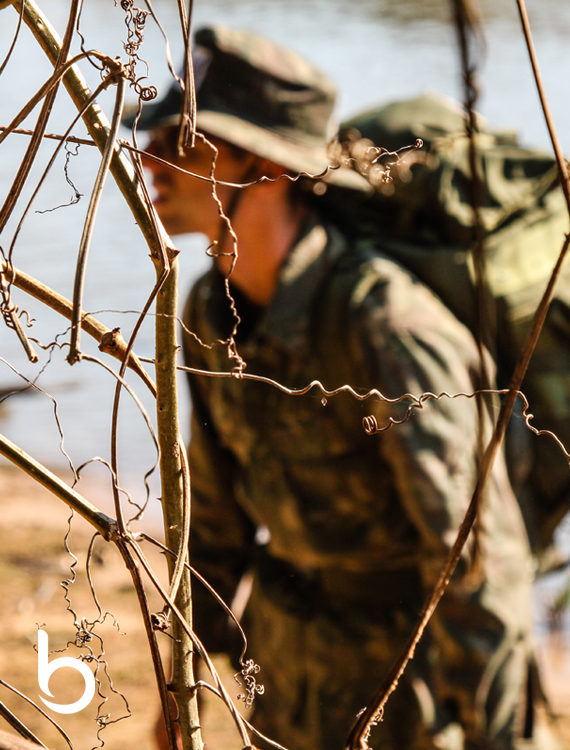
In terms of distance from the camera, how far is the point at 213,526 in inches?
Answer: 81.0

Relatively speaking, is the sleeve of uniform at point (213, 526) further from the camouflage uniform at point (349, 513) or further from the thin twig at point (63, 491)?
the thin twig at point (63, 491)

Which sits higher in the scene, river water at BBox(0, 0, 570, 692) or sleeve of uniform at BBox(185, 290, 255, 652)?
river water at BBox(0, 0, 570, 692)

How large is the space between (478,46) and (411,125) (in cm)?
160

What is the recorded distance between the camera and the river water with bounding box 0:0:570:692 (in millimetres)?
4770

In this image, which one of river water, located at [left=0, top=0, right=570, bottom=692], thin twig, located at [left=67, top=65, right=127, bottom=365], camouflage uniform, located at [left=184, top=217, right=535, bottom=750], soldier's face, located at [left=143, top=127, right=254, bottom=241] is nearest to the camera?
thin twig, located at [left=67, top=65, right=127, bottom=365]

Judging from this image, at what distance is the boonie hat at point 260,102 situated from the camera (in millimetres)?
1710

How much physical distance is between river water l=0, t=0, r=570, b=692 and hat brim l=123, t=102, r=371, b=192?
1.06 metres

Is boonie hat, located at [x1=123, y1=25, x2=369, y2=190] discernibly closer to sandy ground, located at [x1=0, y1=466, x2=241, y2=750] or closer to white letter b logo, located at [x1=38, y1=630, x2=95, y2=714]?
sandy ground, located at [x1=0, y1=466, x2=241, y2=750]

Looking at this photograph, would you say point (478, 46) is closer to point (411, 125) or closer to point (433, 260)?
point (433, 260)

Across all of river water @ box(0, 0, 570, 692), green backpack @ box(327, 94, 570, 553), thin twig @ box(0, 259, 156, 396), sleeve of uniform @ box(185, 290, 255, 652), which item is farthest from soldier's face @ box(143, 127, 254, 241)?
thin twig @ box(0, 259, 156, 396)

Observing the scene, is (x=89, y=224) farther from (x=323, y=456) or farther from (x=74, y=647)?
(x=74, y=647)

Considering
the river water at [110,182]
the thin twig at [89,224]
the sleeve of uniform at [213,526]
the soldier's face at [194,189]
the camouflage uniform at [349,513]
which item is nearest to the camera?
the thin twig at [89,224]

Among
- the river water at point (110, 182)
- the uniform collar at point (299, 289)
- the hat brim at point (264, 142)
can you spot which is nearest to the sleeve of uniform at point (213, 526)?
the uniform collar at point (299, 289)

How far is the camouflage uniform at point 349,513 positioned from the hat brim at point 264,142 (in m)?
0.14
